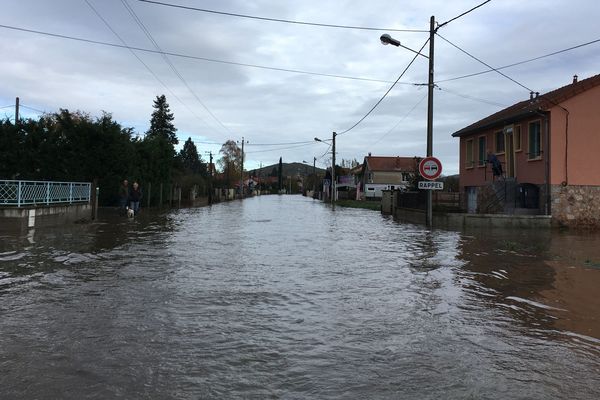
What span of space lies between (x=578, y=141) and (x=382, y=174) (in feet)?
200

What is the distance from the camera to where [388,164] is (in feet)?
278

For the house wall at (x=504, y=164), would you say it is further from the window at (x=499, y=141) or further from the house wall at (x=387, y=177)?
the house wall at (x=387, y=177)

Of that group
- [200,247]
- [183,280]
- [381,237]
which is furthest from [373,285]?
[381,237]

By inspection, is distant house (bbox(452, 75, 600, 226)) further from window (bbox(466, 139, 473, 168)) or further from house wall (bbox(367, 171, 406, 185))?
house wall (bbox(367, 171, 406, 185))

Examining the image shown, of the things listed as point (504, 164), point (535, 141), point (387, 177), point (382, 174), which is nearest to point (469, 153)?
point (504, 164)

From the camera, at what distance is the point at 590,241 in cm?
1595

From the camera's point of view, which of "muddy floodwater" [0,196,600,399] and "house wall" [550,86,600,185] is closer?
"muddy floodwater" [0,196,600,399]

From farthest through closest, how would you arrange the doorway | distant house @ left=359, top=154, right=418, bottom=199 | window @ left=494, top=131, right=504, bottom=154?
distant house @ left=359, top=154, right=418, bottom=199 < window @ left=494, top=131, right=504, bottom=154 < the doorway

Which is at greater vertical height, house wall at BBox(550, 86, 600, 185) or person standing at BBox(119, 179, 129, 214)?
house wall at BBox(550, 86, 600, 185)

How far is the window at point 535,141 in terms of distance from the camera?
22.4 metres

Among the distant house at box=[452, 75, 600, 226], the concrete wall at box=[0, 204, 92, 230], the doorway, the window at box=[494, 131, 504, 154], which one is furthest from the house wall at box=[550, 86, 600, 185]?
the concrete wall at box=[0, 204, 92, 230]

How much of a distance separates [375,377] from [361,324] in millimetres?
1624

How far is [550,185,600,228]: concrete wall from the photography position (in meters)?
21.3

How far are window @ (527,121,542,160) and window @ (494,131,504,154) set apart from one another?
2.97m
